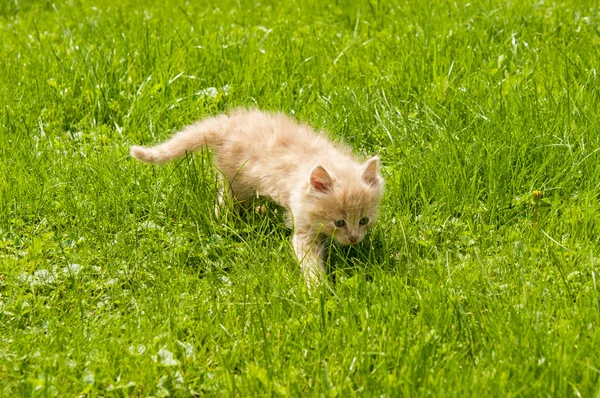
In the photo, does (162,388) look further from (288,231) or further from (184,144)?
(184,144)

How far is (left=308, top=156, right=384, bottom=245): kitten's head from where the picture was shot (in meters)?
4.54

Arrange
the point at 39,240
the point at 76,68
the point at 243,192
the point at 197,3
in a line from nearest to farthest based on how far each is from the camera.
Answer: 1. the point at 39,240
2. the point at 243,192
3. the point at 76,68
4. the point at 197,3

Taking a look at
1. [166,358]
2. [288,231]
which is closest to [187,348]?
[166,358]

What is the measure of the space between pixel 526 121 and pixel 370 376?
2.44 metres

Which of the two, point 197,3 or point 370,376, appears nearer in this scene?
point 370,376

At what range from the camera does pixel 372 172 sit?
15.3 feet

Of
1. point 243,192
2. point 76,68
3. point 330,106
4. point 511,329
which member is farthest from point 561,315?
point 76,68

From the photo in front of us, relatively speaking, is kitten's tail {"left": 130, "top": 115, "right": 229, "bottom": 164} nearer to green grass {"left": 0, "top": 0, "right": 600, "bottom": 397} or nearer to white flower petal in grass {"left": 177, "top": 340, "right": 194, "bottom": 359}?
green grass {"left": 0, "top": 0, "right": 600, "bottom": 397}

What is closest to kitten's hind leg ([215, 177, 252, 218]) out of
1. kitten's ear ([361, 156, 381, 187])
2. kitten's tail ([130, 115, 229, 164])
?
kitten's tail ([130, 115, 229, 164])

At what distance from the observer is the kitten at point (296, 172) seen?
4.55 m

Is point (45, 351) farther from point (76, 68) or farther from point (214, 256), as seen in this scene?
point (76, 68)

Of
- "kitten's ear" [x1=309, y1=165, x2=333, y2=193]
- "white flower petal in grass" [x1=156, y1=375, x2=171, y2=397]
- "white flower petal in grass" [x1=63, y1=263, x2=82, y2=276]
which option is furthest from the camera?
"kitten's ear" [x1=309, y1=165, x2=333, y2=193]

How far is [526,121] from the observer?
5207 millimetres

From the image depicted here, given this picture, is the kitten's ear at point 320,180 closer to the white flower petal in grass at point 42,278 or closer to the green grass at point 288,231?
the green grass at point 288,231
